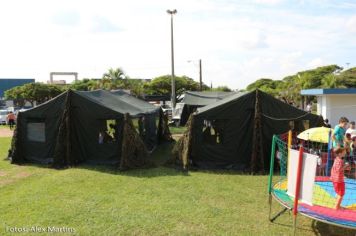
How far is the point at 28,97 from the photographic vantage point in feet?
161

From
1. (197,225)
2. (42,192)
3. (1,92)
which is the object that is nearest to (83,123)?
(42,192)

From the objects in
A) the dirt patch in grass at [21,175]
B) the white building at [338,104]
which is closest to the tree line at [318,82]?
the white building at [338,104]

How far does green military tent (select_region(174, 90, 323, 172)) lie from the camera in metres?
12.8

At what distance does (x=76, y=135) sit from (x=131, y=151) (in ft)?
8.04

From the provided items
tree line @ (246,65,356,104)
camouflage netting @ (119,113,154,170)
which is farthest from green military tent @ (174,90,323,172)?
tree line @ (246,65,356,104)

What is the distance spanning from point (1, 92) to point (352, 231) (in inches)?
3366

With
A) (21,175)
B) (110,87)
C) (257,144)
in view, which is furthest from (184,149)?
(110,87)

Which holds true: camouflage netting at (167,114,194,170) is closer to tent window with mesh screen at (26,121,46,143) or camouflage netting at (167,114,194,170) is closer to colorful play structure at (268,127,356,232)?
colorful play structure at (268,127,356,232)

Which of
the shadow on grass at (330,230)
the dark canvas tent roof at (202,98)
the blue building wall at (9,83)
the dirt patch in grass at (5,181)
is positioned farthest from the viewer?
the blue building wall at (9,83)

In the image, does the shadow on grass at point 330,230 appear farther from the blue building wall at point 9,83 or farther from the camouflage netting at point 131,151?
the blue building wall at point 9,83

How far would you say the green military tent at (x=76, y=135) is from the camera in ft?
43.2

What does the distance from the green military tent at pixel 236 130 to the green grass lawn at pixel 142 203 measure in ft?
3.03

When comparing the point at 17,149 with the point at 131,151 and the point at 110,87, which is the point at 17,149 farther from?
the point at 110,87

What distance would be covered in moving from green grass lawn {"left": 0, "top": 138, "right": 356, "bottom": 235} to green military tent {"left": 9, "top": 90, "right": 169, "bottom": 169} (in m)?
0.93
